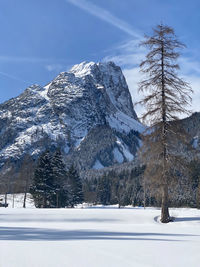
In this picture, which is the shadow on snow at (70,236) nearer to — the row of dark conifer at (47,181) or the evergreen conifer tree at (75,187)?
the row of dark conifer at (47,181)

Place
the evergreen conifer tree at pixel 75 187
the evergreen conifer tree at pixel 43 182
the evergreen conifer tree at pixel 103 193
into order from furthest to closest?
the evergreen conifer tree at pixel 103 193
the evergreen conifer tree at pixel 75 187
the evergreen conifer tree at pixel 43 182

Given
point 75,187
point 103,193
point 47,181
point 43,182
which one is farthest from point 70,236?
point 103,193

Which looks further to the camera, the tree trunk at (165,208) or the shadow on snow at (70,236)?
the tree trunk at (165,208)

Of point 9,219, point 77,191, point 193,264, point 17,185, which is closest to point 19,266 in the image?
point 193,264

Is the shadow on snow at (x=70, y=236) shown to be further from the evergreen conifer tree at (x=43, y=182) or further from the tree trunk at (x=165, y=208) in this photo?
the evergreen conifer tree at (x=43, y=182)

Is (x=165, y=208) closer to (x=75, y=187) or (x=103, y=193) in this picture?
(x=75, y=187)

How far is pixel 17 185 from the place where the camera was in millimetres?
43812

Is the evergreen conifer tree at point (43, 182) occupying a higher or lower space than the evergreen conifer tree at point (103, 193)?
higher

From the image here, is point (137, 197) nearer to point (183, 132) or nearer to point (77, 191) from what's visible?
point (77, 191)

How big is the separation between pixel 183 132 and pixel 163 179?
323 centimetres

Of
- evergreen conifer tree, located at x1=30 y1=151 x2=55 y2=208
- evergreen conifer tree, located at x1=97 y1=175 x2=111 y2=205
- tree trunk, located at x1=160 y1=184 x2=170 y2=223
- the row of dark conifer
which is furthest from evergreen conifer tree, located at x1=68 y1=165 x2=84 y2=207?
evergreen conifer tree, located at x1=97 y1=175 x2=111 y2=205

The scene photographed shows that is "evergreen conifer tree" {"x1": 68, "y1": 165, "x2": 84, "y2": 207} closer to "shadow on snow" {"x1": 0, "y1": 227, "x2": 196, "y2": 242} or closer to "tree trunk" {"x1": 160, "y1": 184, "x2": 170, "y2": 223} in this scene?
"tree trunk" {"x1": 160, "y1": 184, "x2": 170, "y2": 223}

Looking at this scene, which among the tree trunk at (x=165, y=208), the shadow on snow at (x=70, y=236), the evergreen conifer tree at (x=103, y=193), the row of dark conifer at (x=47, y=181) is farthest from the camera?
the evergreen conifer tree at (x=103, y=193)

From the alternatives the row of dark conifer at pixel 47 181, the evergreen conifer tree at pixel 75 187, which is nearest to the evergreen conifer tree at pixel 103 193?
the evergreen conifer tree at pixel 75 187
